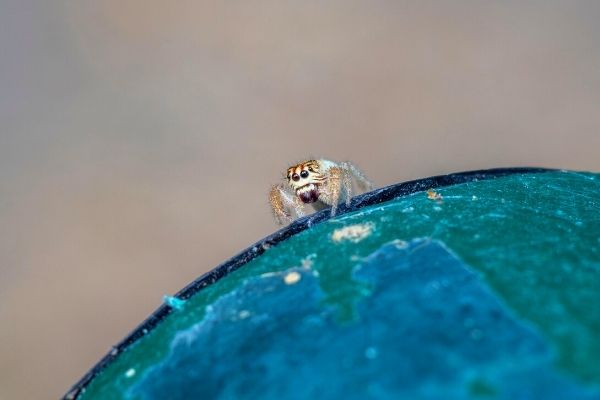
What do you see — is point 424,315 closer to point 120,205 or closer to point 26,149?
point 120,205

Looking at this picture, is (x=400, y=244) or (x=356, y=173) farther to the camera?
(x=356, y=173)

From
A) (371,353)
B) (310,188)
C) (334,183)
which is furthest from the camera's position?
(310,188)

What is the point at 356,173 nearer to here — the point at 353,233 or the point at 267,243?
the point at 267,243

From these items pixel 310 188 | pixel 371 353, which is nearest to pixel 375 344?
pixel 371 353

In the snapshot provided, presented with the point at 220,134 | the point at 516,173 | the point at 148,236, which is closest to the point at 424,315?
the point at 516,173

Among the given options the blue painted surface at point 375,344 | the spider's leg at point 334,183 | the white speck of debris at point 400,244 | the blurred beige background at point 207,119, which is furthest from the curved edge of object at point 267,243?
the blurred beige background at point 207,119

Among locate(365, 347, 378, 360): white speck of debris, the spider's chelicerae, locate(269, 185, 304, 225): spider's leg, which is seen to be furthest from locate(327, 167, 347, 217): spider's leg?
locate(365, 347, 378, 360): white speck of debris
